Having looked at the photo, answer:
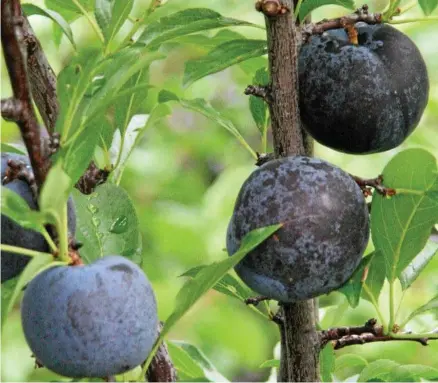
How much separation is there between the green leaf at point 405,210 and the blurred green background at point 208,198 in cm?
31

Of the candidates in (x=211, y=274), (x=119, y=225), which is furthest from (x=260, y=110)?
(x=211, y=274)

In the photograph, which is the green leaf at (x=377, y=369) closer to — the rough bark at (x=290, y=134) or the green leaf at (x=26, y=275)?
the rough bark at (x=290, y=134)

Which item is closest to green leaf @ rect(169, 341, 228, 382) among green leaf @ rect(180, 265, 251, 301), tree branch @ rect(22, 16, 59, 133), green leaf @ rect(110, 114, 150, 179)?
green leaf @ rect(180, 265, 251, 301)

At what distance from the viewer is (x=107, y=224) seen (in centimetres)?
100

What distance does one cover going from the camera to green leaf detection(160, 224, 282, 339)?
813 millimetres

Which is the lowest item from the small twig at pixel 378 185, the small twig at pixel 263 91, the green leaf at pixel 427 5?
the small twig at pixel 378 185

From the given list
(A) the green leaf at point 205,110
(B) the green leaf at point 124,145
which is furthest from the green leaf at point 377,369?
(B) the green leaf at point 124,145

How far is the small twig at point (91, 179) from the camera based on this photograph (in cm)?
113

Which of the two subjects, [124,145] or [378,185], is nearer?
[378,185]

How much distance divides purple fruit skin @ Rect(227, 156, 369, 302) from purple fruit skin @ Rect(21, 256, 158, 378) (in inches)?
5.9

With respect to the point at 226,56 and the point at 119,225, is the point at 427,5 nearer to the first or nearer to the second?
the point at 226,56

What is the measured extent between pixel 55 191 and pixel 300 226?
0.90 feet

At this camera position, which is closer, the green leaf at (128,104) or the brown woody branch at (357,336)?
the brown woody branch at (357,336)

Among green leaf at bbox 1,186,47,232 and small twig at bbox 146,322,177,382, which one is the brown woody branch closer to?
small twig at bbox 146,322,177,382
